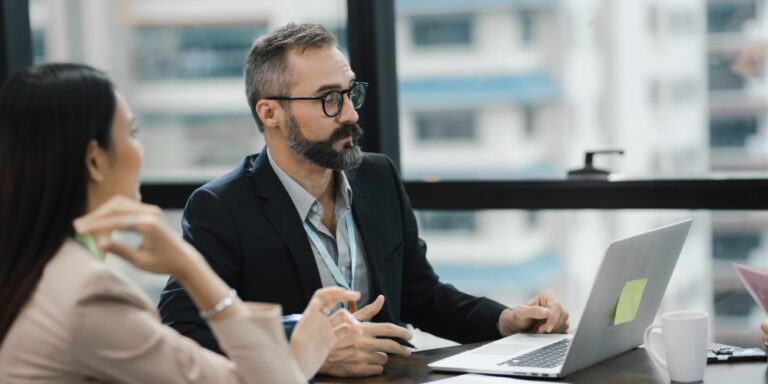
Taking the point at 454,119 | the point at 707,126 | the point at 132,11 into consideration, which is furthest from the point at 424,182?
the point at 132,11

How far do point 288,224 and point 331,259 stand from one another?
139mm

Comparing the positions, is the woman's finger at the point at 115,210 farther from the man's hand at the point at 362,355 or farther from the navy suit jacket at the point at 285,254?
the navy suit jacket at the point at 285,254

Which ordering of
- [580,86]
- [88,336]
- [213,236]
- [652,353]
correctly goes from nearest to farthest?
[88,336], [652,353], [213,236], [580,86]

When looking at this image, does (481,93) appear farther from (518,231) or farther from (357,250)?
(357,250)

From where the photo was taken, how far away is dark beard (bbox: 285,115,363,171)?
225 cm

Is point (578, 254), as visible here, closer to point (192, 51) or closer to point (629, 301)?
point (629, 301)

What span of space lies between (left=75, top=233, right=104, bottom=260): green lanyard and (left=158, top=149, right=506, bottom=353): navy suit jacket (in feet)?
2.03

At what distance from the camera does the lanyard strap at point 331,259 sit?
85.0 inches

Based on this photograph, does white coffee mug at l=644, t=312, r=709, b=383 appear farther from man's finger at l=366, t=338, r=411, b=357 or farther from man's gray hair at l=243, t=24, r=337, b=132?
man's gray hair at l=243, t=24, r=337, b=132

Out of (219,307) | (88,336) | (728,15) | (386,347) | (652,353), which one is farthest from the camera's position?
(728,15)

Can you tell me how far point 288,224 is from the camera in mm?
2156

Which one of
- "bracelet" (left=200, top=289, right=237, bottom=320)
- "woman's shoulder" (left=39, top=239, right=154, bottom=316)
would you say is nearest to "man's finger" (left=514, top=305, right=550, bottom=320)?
"bracelet" (left=200, top=289, right=237, bottom=320)

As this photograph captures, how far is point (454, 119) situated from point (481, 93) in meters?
0.13

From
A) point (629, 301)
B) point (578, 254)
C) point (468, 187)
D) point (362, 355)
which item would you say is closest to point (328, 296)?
point (362, 355)
